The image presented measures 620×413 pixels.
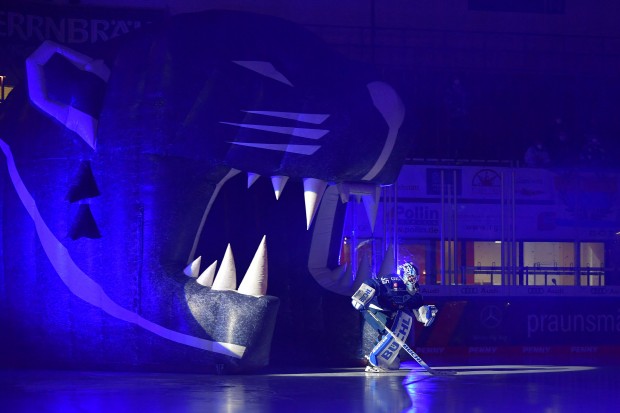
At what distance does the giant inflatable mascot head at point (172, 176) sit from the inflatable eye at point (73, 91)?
1 centimetres

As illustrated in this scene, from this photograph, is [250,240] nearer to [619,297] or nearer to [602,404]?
[602,404]

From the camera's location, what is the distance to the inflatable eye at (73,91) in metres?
9.02

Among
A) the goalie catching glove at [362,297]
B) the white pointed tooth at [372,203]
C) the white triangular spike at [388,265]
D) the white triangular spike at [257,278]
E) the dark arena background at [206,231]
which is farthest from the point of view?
the white triangular spike at [388,265]

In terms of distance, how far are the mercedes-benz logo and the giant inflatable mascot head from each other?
19.3ft

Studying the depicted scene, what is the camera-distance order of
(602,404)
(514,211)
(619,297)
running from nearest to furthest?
(602,404), (619,297), (514,211)

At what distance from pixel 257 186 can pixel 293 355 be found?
166cm

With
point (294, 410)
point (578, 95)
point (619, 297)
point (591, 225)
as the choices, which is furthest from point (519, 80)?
point (294, 410)

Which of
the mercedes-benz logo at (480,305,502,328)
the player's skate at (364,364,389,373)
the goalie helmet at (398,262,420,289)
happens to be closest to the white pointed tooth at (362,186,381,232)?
the goalie helmet at (398,262,420,289)

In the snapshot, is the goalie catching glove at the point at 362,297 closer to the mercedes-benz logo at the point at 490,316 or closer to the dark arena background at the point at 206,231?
the dark arena background at the point at 206,231

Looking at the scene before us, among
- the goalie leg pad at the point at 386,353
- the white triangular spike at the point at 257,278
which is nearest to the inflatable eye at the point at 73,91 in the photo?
the white triangular spike at the point at 257,278

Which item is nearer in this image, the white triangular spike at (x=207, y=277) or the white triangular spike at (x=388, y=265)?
the white triangular spike at (x=207, y=277)

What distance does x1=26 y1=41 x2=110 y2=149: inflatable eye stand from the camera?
29.6 feet

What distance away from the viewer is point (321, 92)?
8836 mm

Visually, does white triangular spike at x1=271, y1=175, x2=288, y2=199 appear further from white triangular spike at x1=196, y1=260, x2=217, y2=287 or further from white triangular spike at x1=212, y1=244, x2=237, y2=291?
white triangular spike at x1=196, y1=260, x2=217, y2=287
